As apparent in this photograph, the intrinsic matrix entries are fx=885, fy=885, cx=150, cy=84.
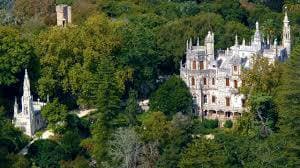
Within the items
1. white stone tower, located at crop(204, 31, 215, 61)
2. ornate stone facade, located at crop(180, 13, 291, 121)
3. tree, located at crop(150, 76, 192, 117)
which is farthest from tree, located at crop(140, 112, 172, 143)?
white stone tower, located at crop(204, 31, 215, 61)

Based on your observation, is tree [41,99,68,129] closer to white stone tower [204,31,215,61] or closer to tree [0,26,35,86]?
tree [0,26,35,86]

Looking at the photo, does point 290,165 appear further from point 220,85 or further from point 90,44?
point 90,44

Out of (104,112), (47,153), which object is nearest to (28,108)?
(47,153)

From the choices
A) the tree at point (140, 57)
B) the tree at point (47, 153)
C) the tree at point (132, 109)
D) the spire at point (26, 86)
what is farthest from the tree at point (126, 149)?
the tree at point (140, 57)

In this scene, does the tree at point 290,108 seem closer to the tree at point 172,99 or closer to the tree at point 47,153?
the tree at point 172,99

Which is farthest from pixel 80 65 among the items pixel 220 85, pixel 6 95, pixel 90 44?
pixel 220 85

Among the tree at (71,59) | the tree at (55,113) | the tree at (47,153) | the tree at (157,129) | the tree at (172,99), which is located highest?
the tree at (71,59)

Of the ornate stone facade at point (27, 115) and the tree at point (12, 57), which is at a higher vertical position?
the tree at point (12, 57)
